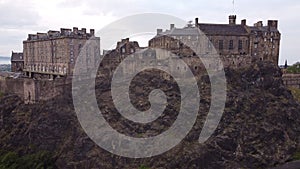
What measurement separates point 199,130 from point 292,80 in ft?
87.6

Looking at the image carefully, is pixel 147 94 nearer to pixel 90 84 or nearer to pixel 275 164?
pixel 90 84

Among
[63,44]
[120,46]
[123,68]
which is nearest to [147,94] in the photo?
[123,68]

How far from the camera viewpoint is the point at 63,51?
56.6 m

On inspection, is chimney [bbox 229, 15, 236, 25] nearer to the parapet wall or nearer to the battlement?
the battlement

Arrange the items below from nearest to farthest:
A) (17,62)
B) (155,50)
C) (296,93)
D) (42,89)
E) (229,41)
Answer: (42,89)
(229,41)
(155,50)
(296,93)
(17,62)

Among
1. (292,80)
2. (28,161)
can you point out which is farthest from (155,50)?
(292,80)

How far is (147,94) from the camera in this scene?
4909 centimetres

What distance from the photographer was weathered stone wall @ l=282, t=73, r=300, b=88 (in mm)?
60969

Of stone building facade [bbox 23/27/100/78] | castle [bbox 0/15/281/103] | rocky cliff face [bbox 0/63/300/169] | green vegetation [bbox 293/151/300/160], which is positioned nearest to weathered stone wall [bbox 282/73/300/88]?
castle [bbox 0/15/281/103]

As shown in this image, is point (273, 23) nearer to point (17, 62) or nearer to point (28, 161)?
point (28, 161)

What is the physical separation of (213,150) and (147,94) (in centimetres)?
1278

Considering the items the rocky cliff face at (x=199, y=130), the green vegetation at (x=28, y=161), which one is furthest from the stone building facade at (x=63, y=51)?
the green vegetation at (x=28, y=161)

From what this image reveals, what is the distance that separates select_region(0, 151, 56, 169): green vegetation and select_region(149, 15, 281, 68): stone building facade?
23.7 meters

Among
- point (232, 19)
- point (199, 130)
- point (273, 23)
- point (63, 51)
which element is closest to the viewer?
point (199, 130)
